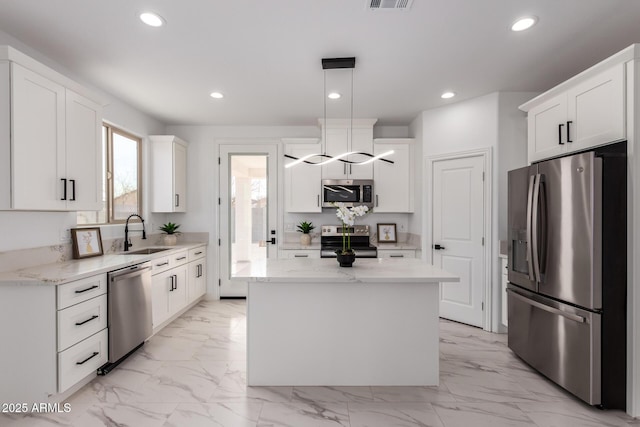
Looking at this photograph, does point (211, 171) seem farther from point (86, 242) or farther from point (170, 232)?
point (86, 242)

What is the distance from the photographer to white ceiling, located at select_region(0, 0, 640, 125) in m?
2.12

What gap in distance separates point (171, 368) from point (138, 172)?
269 cm

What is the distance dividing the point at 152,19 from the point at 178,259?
2.71 m

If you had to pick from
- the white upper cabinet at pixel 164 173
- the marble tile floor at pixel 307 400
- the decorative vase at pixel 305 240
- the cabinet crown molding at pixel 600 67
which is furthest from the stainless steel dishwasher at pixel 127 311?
the cabinet crown molding at pixel 600 67

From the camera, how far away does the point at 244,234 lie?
4977 millimetres

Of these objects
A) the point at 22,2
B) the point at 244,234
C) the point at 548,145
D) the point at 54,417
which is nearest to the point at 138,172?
the point at 244,234

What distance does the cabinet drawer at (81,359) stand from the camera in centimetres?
220

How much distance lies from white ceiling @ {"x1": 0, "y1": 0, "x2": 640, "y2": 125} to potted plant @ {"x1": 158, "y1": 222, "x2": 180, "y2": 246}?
172cm

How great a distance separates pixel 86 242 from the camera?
3174 mm

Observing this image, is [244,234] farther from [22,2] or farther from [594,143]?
[594,143]

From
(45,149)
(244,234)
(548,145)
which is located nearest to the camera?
(45,149)

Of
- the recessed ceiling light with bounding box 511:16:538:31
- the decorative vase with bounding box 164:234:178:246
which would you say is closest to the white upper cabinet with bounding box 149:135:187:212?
the decorative vase with bounding box 164:234:178:246

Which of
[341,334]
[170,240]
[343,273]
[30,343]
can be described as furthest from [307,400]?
[170,240]

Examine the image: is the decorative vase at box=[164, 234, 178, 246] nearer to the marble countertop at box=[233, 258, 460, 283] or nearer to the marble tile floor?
the marble tile floor
